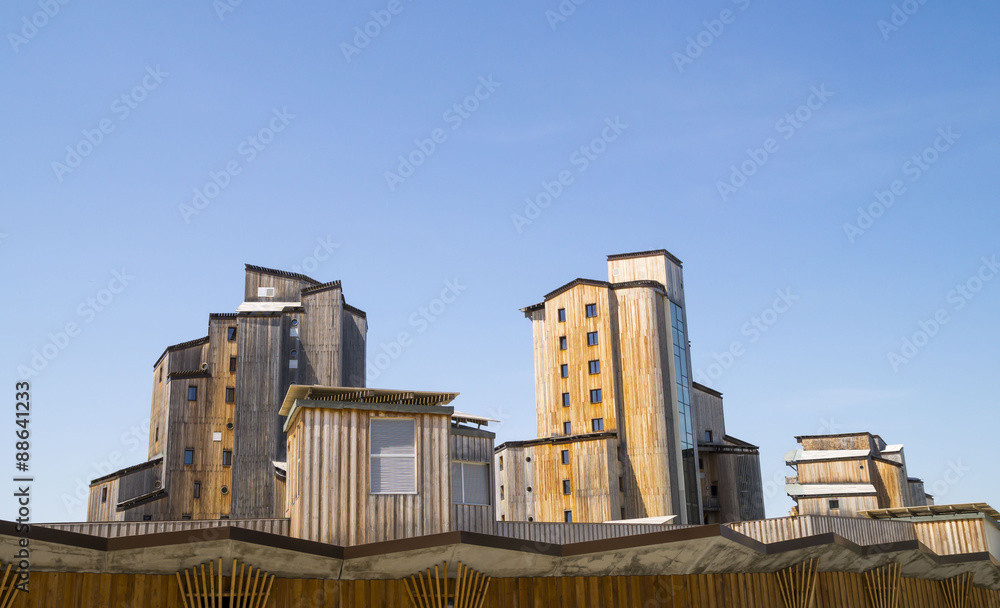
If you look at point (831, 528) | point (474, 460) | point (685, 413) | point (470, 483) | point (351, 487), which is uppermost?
point (685, 413)

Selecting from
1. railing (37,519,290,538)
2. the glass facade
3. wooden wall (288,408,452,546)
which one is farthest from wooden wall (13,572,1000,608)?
the glass facade

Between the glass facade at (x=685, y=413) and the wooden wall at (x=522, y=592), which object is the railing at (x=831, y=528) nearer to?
the wooden wall at (x=522, y=592)

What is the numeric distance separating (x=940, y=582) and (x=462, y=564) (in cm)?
2082

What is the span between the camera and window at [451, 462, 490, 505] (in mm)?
30172

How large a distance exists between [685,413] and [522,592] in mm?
39821

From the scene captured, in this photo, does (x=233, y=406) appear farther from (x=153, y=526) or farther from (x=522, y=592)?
(x=522, y=592)

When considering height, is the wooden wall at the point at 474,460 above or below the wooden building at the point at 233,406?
below

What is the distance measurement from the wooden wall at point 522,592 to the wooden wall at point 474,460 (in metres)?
5.91

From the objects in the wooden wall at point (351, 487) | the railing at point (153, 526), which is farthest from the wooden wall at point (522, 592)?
the railing at point (153, 526)

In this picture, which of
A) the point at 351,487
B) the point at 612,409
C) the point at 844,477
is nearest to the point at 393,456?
the point at 351,487

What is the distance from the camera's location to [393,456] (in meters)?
23.5

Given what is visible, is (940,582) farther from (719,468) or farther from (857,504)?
(857,504)

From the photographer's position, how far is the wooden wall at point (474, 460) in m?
28.9

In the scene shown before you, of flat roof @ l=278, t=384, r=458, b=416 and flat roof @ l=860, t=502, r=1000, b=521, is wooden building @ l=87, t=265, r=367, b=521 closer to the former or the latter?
flat roof @ l=278, t=384, r=458, b=416
